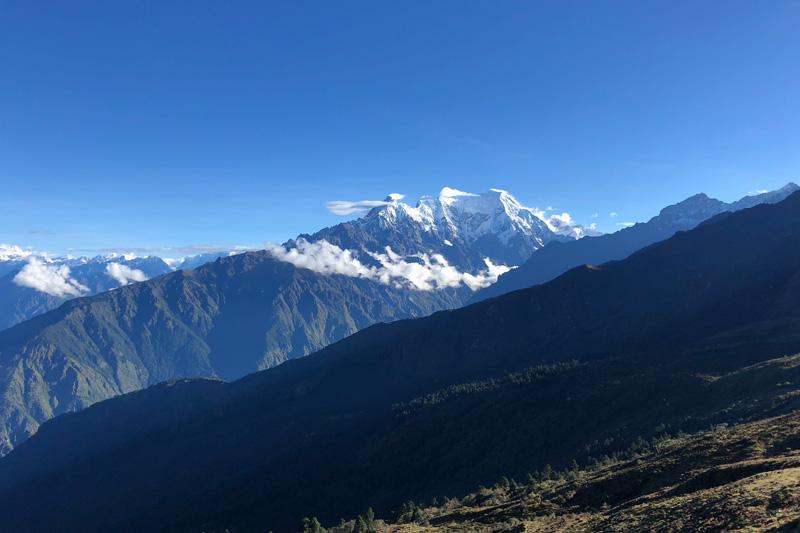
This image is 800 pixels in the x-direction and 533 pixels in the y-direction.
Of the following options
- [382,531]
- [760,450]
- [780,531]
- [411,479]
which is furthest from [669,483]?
[411,479]

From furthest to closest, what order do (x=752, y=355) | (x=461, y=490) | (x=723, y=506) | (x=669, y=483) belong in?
(x=752, y=355) < (x=461, y=490) < (x=669, y=483) < (x=723, y=506)

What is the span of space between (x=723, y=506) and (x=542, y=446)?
133 metres

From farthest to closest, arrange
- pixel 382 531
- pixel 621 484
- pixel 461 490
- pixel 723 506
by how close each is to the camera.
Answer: pixel 461 490
pixel 382 531
pixel 621 484
pixel 723 506

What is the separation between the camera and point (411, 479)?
19188 centimetres

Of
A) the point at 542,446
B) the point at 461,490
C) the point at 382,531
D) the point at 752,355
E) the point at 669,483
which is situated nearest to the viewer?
the point at 669,483

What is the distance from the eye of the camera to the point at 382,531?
73.9 m

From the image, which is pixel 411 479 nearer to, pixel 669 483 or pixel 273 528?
pixel 273 528

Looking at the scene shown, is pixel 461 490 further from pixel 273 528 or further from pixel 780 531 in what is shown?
pixel 780 531

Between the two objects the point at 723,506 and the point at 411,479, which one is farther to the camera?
the point at 411,479

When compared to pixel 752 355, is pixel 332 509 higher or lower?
lower

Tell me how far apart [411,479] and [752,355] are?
406 ft

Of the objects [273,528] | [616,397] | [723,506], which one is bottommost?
[273,528]

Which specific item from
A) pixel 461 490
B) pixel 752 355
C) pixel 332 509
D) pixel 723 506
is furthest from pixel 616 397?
pixel 723 506

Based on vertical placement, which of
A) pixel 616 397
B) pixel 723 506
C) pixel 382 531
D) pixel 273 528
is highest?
pixel 723 506
